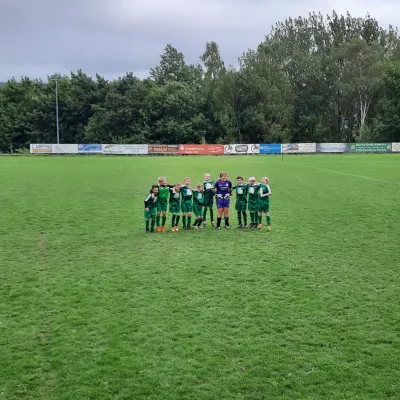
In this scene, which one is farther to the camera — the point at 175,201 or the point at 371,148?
the point at 371,148

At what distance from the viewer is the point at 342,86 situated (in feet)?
238

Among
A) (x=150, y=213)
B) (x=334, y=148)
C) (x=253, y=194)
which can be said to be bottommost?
(x=150, y=213)

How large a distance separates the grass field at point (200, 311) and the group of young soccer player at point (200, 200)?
2.11 feet

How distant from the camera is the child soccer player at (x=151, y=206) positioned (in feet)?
42.7

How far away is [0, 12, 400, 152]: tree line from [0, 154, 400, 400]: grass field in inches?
2485

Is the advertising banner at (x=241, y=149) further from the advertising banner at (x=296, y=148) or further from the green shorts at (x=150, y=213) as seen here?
the green shorts at (x=150, y=213)

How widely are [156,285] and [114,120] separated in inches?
2857

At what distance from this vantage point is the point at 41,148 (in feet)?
215

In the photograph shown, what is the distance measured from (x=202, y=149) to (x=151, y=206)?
53824mm

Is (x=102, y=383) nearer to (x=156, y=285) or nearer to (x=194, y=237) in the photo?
(x=156, y=285)

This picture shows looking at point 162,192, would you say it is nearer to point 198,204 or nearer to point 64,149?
point 198,204

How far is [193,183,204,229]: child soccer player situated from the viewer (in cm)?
1377

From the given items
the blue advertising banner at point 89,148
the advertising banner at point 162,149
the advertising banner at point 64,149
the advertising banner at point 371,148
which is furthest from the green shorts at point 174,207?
the advertising banner at point 371,148

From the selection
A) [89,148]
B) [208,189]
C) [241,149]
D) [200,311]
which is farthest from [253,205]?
[89,148]
